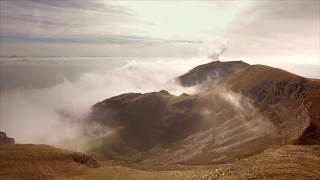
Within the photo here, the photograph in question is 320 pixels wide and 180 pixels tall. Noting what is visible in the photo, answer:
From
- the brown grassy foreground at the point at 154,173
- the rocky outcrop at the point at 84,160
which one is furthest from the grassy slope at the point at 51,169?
the rocky outcrop at the point at 84,160

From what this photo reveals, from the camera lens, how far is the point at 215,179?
61750mm

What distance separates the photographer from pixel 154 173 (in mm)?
86250

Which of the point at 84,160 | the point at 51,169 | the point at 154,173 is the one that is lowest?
the point at 154,173

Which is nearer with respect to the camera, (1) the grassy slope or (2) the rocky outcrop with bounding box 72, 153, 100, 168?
(1) the grassy slope

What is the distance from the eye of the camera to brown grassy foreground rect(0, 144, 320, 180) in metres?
60.8

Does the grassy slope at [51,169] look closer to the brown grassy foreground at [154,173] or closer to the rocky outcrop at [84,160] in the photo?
the brown grassy foreground at [154,173]

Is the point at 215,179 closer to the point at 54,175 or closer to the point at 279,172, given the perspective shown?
the point at 279,172

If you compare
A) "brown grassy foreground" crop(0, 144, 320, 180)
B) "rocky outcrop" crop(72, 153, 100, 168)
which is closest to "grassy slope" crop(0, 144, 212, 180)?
"brown grassy foreground" crop(0, 144, 320, 180)

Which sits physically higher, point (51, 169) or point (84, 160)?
point (84, 160)

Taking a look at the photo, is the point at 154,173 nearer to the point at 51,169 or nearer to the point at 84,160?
the point at 51,169

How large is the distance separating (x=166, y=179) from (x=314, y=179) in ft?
87.5

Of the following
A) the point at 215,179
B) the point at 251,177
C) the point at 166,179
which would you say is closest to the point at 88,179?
the point at 166,179

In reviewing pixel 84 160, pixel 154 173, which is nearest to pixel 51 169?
pixel 84 160

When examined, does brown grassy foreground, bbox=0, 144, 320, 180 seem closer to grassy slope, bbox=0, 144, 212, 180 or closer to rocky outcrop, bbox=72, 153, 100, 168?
grassy slope, bbox=0, 144, 212, 180
